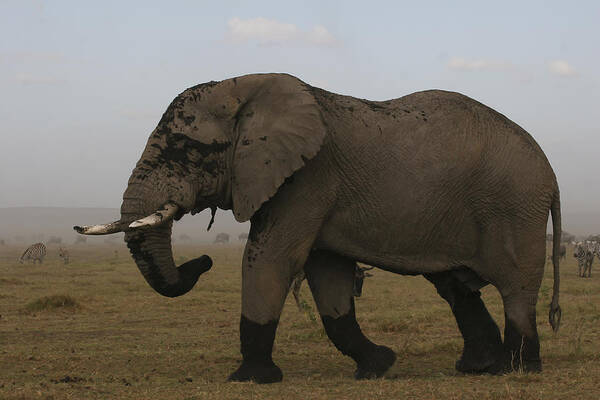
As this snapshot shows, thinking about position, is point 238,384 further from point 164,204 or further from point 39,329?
point 39,329

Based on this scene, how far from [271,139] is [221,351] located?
3533mm

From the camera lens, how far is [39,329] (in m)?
12.4

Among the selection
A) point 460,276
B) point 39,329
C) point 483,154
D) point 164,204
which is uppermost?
point 483,154

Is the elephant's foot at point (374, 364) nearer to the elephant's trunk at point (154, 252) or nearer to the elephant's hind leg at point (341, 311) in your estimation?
the elephant's hind leg at point (341, 311)

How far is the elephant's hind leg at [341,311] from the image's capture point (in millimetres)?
7816

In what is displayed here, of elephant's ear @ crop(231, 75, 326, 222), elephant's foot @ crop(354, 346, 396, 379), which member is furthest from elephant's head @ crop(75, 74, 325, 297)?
elephant's foot @ crop(354, 346, 396, 379)

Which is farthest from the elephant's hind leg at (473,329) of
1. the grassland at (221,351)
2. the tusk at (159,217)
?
the tusk at (159,217)

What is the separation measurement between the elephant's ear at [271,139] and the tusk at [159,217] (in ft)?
1.74

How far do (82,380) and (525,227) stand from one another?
4163 millimetres

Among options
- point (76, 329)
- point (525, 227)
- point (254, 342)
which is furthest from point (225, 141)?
point (76, 329)

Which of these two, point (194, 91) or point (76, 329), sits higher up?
point (194, 91)

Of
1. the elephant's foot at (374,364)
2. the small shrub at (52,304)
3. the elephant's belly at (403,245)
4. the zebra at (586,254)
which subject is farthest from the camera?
the zebra at (586,254)

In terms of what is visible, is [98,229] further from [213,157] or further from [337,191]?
[337,191]

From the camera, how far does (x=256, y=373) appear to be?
7.22 m
